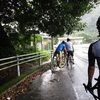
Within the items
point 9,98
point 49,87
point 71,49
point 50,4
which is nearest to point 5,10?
point 50,4

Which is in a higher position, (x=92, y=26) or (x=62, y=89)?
(x=92, y=26)

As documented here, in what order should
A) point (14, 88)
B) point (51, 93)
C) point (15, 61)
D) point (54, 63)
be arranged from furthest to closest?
point (54, 63) < point (15, 61) < point (14, 88) < point (51, 93)

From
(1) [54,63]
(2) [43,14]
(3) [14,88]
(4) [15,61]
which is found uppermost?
(2) [43,14]

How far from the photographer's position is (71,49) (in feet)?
52.9

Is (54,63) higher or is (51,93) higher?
(54,63)

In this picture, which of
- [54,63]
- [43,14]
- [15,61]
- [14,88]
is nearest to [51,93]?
[14,88]

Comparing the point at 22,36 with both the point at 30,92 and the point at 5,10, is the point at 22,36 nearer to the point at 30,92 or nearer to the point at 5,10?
the point at 5,10

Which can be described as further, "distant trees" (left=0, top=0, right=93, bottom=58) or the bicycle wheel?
the bicycle wheel

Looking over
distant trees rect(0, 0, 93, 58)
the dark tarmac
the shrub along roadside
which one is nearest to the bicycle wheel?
distant trees rect(0, 0, 93, 58)

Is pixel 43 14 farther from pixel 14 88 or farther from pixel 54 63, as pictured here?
pixel 14 88

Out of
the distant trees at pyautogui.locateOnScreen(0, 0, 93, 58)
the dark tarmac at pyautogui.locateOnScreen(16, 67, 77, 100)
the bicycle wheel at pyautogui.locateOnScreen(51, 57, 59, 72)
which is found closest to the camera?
the dark tarmac at pyautogui.locateOnScreen(16, 67, 77, 100)

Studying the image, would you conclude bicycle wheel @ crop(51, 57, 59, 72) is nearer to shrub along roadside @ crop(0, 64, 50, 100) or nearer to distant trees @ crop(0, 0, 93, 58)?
distant trees @ crop(0, 0, 93, 58)

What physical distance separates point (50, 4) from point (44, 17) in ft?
7.97

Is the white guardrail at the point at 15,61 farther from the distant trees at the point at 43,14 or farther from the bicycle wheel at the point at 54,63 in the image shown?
the distant trees at the point at 43,14
